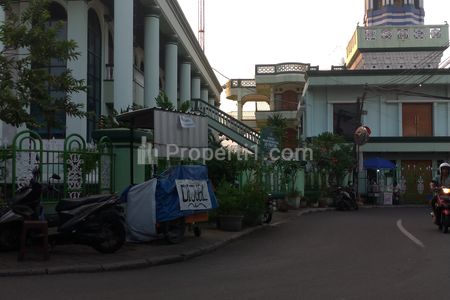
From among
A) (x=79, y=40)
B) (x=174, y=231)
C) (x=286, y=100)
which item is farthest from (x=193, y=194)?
(x=286, y=100)

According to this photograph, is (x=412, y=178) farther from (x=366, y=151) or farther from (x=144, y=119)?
(x=144, y=119)

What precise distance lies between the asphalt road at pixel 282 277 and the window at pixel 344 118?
23024mm

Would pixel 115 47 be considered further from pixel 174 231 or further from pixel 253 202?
pixel 174 231

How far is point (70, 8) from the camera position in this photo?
20062 millimetres

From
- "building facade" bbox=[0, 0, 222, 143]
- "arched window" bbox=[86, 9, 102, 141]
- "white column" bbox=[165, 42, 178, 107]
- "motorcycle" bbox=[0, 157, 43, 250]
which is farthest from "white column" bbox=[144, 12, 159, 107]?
"motorcycle" bbox=[0, 157, 43, 250]

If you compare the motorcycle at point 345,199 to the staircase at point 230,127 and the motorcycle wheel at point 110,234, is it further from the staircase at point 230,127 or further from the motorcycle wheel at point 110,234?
the motorcycle wheel at point 110,234

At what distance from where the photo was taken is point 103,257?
9.64 metres

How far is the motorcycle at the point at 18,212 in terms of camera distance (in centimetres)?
942

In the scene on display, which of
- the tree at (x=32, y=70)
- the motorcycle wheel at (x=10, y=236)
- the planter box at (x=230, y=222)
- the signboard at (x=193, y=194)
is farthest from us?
the planter box at (x=230, y=222)

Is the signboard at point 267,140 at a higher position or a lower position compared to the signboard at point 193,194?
higher

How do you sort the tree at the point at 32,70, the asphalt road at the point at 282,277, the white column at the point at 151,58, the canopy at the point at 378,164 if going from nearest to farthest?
the asphalt road at the point at 282,277 < the tree at the point at 32,70 < the white column at the point at 151,58 < the canopy at the point at 378,164

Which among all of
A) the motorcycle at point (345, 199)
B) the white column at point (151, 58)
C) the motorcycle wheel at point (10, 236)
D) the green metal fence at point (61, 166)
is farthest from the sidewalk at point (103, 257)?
the motorcycle at point (345, 199)

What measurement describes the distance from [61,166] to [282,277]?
18.2 ft

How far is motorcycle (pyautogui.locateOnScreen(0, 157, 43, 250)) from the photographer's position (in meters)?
9.42
